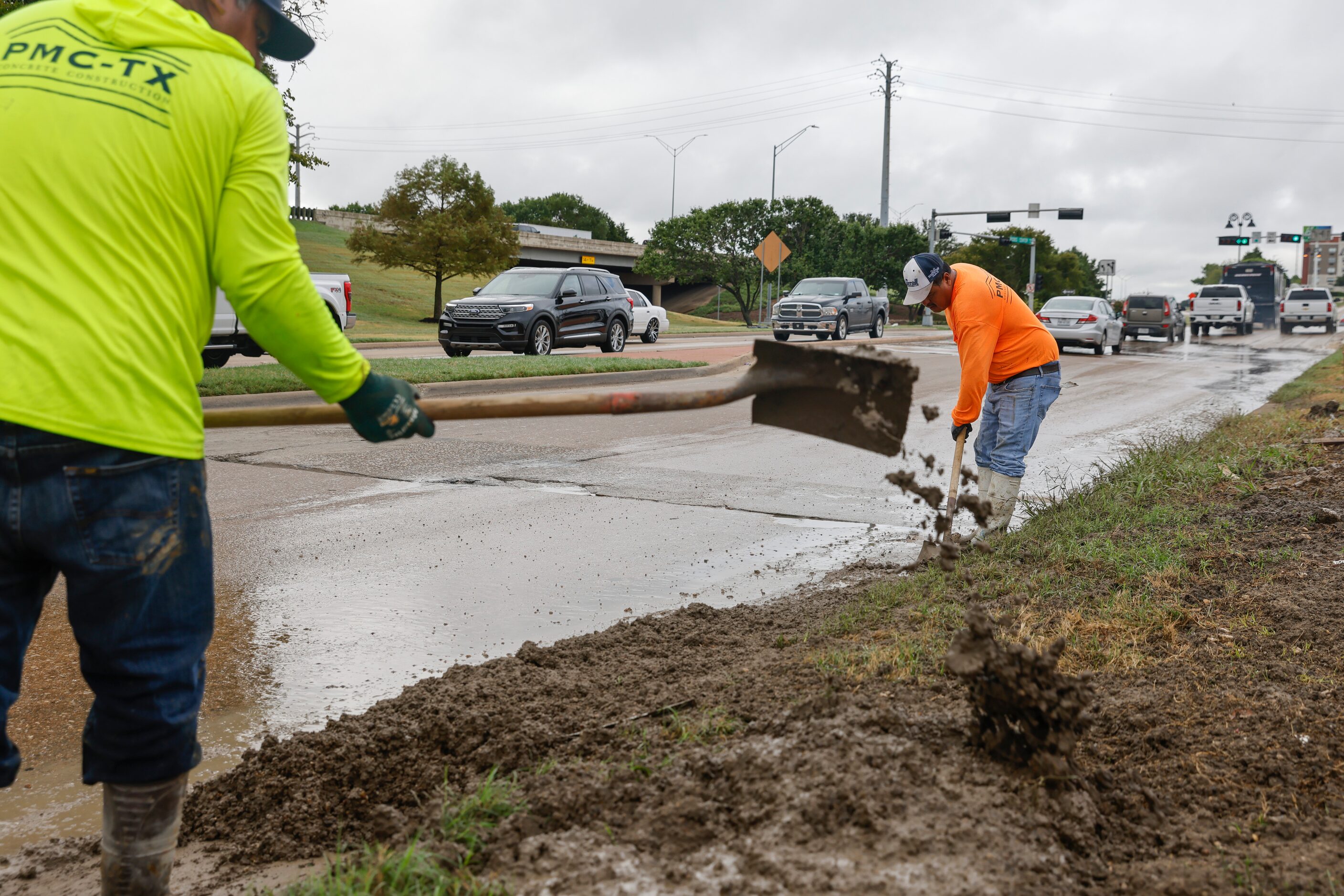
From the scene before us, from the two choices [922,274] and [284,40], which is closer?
[284,40]

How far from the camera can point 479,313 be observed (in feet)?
62.8

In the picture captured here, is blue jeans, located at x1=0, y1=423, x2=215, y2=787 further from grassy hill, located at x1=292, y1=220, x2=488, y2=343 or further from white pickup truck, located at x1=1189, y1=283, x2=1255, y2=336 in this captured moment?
white pickup truck, located at x1=1189, y1=283, x2=1255, y2=336

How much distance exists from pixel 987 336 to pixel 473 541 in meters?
3.03

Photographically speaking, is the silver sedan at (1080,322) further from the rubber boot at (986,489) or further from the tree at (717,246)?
the tree at (717,246)

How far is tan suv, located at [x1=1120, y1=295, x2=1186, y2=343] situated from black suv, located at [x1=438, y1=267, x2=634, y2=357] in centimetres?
2209

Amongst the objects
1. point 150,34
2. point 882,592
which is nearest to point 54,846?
point 150,34

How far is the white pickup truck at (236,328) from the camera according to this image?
13992 mm

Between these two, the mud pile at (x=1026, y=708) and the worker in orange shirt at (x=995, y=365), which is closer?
the mud pile at (x=1026, y=708)

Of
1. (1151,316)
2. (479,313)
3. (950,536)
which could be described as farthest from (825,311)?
(950,536)

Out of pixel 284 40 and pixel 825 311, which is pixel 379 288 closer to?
pixel 825 311

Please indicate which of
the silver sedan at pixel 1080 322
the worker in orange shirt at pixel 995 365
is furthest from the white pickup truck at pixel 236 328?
the silver sedan at pixel 1080 322

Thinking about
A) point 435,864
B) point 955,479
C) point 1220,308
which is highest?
point 1220,308

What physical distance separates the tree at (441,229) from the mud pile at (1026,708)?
1462 inches

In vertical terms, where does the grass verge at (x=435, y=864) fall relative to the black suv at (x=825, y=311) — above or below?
below
